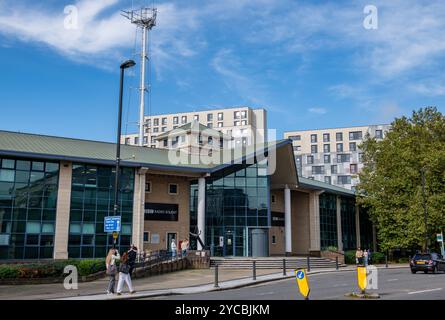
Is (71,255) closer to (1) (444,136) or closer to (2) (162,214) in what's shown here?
(2) (162,214)

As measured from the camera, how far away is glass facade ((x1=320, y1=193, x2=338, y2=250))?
166 ft

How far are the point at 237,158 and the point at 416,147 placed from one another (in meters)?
20.2

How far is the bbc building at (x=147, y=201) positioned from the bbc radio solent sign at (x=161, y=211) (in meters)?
0.08

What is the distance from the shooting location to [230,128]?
4380 inches

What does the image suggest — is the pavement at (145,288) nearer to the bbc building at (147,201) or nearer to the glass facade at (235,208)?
the bbc building at (147,201)

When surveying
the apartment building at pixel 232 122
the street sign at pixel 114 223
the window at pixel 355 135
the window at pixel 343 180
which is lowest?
the street sign at pixel 114 223

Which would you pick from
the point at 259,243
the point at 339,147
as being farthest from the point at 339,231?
the point at 339,147

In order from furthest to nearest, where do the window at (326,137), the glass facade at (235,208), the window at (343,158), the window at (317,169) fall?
the window at (326,137) < the window at (317,169) < the window at (343,158) < the glass facade at (235,208)

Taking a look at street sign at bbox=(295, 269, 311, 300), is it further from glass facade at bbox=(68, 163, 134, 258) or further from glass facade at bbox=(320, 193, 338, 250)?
glass facade at bbox=(320, 193, 338, 250)

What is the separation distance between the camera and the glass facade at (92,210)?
33.7 meters

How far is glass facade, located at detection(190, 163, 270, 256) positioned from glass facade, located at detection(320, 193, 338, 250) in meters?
12.2

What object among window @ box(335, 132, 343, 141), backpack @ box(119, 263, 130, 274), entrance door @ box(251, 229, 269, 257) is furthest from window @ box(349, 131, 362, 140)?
backpack @ box(119, 263, 130, 274)

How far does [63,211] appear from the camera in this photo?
3309 centimetres

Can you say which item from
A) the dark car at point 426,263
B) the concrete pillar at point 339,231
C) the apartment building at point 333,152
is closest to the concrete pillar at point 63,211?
the dark car at point 426,263
